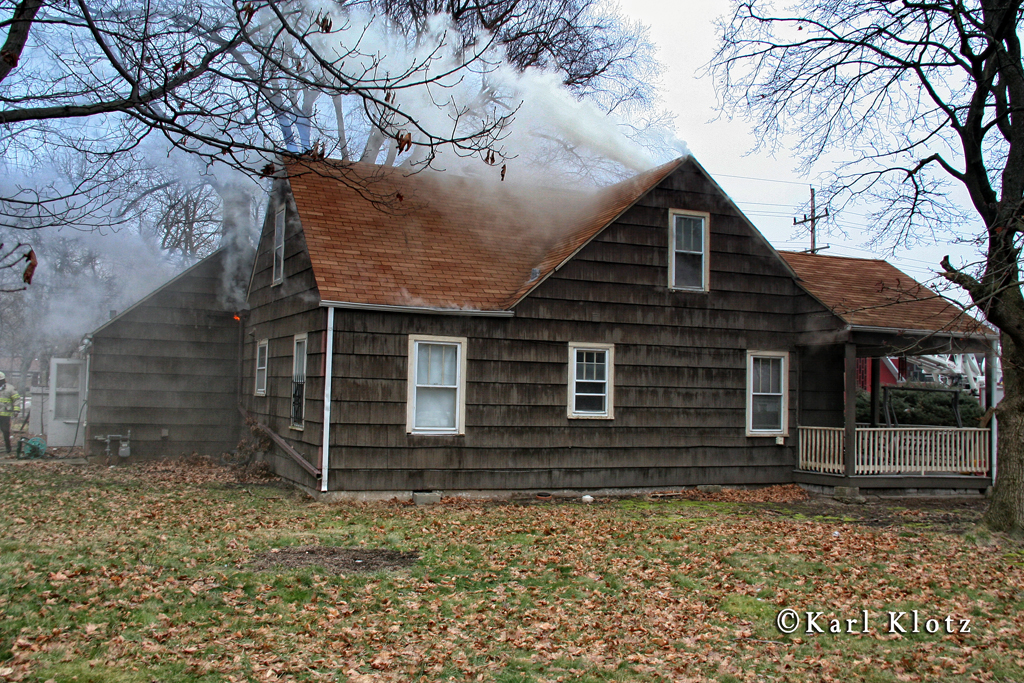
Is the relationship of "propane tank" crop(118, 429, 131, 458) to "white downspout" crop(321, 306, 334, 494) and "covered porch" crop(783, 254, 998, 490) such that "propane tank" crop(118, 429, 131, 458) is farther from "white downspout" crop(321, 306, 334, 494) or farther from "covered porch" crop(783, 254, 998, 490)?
"covered porch" crop(783, 254, 998, 490)

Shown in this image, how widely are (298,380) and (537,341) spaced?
4.24 metres

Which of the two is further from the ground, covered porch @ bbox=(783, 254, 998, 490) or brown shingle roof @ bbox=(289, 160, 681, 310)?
brown shingle roof @ bbox=(289, 160, 681, 310)

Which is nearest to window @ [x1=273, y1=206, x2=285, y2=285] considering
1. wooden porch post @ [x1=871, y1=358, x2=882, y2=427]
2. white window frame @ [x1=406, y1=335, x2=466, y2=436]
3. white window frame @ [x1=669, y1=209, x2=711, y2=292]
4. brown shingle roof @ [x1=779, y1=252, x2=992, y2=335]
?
white window frame @ [x1=406, y1=335, x2=466, y2=436]

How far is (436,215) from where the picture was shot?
15578mm

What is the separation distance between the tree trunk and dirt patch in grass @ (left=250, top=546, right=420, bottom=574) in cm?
783

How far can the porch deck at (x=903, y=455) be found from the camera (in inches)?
585

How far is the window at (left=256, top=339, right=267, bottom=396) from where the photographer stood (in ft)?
53.9

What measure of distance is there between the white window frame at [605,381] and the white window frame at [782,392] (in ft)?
9.69

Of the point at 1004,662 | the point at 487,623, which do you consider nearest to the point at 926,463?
the point at 1004,662

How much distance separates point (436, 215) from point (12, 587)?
10.3 meters

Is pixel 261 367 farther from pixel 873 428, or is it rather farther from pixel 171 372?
pixel 873 428

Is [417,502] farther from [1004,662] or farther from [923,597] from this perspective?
[1004,662]

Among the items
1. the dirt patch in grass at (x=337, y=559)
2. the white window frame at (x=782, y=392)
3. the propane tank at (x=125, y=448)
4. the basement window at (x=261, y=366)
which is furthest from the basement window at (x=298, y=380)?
the white window frame at (x=782, y=392)

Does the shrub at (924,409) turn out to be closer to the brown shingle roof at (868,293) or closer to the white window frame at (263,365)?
the brown shingle roof at (868,293)
